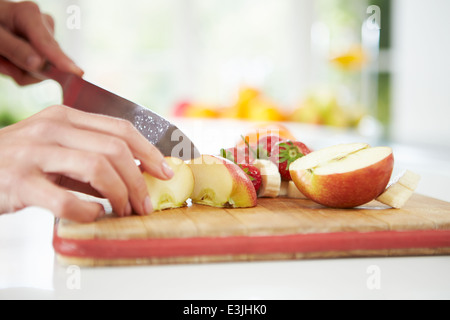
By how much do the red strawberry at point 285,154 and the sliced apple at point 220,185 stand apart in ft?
0.58

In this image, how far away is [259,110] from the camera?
3.27 meters

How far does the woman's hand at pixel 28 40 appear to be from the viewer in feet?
4.58

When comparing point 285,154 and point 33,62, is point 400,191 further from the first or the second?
point 33,62

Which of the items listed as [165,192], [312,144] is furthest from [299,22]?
[165,192]

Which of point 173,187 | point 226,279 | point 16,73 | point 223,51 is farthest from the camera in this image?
point 223,51

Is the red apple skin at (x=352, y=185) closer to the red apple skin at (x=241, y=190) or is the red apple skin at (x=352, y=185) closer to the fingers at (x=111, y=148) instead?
the red apple skin at (x=241, y=190)

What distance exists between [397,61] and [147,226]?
11.0 ft

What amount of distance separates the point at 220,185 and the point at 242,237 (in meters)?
0.20

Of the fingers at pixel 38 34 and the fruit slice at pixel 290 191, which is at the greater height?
the fingers at pixel 38 34

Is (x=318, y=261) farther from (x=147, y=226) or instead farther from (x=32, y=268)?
(x=32, y=268)

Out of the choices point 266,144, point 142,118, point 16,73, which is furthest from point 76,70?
point 266,144

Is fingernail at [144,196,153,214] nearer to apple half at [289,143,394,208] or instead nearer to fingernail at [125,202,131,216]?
fingernail at [125,202,131,216]

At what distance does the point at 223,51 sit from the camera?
5.67 m

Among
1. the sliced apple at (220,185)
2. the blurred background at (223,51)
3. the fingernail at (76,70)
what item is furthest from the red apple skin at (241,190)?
the blurred background at (223,51)
